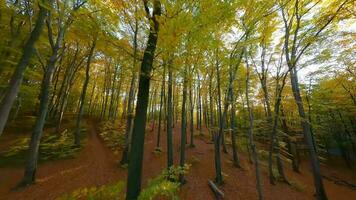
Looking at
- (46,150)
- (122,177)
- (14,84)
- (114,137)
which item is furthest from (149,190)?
(114,137)

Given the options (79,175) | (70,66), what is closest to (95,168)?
(79,175)

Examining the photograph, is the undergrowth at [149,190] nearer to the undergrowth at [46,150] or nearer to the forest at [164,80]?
the forest at [164,80]

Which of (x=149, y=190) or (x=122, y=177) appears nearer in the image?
(x=149, y=190)

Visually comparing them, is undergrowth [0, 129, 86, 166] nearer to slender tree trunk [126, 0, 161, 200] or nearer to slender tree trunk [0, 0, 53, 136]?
slender tree trunk [0, 0, 53, 136]

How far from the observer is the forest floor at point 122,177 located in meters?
6.79

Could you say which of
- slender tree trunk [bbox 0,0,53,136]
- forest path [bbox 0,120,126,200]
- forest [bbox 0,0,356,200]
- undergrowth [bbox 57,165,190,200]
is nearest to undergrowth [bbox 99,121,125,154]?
forest [bbox 0,0,356,200]

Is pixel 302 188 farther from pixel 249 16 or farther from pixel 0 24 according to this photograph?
pixel 0 24

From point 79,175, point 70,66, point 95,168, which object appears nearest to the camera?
point 79,175

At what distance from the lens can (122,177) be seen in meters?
8.22

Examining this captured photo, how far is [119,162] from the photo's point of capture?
9.88 m

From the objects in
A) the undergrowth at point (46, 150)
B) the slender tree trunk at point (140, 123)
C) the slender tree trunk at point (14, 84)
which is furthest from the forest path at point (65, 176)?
the slender tree trunk at point (140, 123)

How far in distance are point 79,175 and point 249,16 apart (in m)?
9.93

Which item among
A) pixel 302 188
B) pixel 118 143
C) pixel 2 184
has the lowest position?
pixel 302 188

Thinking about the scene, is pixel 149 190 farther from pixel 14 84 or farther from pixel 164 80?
pixel 14 84
